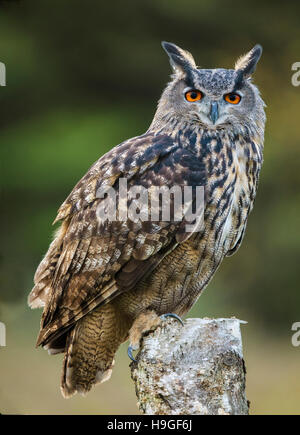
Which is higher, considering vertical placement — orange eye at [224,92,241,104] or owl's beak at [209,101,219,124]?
orange eye at [224,92,241,104]

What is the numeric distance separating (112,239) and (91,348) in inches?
18.8

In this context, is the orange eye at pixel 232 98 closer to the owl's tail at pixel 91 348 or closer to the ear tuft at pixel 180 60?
the ear tuft at pixel 180 60

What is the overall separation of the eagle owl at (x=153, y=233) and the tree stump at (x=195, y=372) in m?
0.26

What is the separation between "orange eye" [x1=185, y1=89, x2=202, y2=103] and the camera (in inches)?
108

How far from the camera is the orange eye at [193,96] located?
108 inches

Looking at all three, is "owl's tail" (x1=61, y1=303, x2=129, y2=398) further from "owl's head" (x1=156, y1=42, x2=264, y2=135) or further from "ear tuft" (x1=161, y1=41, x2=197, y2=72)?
"ear tuft" (x1=161, y1=41, x2=197, y2=72)

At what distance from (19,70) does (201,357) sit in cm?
614

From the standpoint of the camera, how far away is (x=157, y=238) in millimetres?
2510

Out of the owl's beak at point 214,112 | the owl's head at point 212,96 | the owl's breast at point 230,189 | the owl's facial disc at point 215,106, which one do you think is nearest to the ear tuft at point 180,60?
the owl's head at point 212,96

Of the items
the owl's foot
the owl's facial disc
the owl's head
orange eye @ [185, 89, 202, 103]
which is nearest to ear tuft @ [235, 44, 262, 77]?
the owl's head

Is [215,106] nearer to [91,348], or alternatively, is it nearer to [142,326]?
[142,326]
